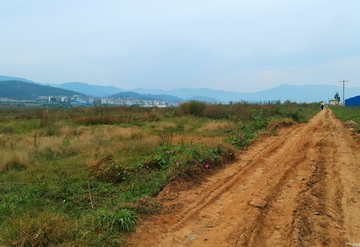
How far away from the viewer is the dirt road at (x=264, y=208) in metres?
2.85

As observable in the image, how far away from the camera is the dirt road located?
285 cm

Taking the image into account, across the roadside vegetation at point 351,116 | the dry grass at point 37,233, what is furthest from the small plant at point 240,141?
the dry grass at point 37,233

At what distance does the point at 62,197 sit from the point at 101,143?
5.70 metres

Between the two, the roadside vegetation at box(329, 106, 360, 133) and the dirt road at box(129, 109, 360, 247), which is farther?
the roadside vegetation at box(329, 106, 360, 133)

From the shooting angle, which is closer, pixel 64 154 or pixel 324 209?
pixel 324 209

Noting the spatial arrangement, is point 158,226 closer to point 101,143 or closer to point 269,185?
point 269,185

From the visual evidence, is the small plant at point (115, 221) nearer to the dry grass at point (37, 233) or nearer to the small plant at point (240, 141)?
the dry grass at point (37, 233)

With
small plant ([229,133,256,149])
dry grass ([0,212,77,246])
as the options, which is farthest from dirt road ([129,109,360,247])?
small plant ([229,133,256,149])

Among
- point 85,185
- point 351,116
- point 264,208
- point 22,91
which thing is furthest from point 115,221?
point 22,91

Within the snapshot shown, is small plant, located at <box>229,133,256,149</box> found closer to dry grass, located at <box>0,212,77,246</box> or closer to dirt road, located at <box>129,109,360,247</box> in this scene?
dirt road, located at <box>129,109,360,247</box>

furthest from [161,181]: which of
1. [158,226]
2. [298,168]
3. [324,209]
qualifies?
[298,168]

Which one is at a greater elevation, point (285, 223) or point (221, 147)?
point (221, 147)

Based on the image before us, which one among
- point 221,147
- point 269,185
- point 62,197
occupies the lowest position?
point 62,197

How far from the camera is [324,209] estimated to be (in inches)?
137
